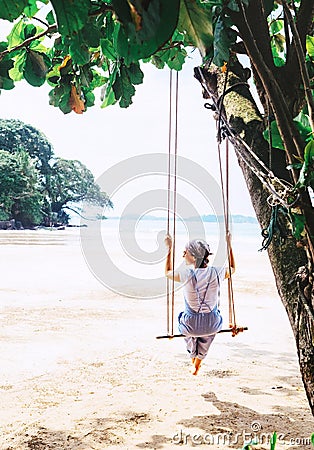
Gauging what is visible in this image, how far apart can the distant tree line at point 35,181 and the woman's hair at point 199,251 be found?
15.2 meters

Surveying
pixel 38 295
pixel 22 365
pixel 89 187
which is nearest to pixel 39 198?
pixel 89 187

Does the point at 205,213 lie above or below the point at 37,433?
above

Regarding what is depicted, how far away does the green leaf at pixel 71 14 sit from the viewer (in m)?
0.25

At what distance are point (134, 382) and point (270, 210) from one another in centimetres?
205

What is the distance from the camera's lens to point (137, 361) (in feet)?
10.7

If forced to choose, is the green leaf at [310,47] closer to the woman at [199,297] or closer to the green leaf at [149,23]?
the green leaf at [149,23]

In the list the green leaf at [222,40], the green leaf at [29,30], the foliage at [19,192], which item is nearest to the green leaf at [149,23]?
the green leaf at [222,40]

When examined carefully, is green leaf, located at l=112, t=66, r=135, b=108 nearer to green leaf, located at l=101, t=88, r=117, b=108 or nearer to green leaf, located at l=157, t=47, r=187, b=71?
green leaf, located at l=101, t=88, r=117, b=108

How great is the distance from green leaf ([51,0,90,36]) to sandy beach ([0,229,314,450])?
1.73 m

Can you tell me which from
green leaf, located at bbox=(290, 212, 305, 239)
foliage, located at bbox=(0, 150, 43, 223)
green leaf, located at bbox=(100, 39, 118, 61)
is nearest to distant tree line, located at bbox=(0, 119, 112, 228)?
foliage, located at bbox=(0, 150, 43, 223)

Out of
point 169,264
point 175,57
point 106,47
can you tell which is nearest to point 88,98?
point 175,57

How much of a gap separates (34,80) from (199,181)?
0.95m

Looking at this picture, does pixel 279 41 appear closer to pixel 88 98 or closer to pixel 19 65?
pixel 88 98

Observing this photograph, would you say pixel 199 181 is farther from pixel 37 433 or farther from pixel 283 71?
pixel 37 433
